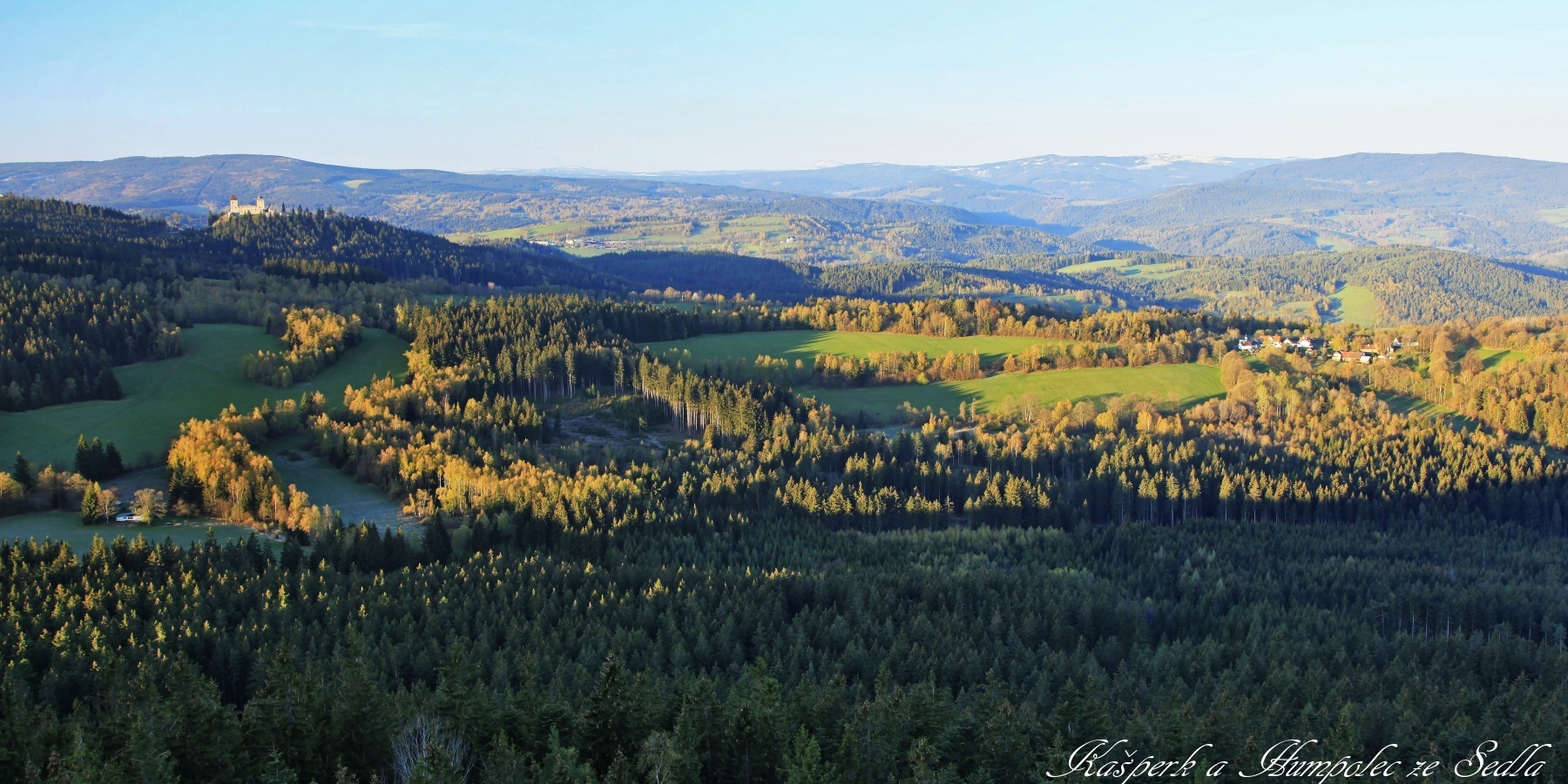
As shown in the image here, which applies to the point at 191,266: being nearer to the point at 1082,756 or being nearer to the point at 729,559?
the point at 729,559

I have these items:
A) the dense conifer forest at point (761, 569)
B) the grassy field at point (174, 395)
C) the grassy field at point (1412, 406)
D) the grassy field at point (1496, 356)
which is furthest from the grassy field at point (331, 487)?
the grassy field at point (1496, 356)

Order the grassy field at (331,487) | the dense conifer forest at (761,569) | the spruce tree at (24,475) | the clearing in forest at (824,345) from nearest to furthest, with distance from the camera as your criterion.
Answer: the dense conifer forest at (761,569)
the spruce tree at (24,475)
the grassy field at (331,487)
the clearing in forest at (824,345)

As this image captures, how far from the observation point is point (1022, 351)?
155 m

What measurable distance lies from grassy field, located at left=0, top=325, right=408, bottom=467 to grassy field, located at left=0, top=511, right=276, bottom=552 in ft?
39.3

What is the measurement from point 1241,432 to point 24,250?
167021mm

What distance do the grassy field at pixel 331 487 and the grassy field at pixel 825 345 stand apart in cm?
5607

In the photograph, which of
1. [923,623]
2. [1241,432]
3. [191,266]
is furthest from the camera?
[191,266]

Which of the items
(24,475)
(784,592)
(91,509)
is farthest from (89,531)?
(784,592)

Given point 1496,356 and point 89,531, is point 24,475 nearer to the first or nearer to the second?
point 89,531

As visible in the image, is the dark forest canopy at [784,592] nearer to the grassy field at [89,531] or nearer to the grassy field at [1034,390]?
the grassy field at [89,531]

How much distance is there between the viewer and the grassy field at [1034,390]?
137m

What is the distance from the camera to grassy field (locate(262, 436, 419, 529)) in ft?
287

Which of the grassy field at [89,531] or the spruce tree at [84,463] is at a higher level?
the spruce tree at [84,463]

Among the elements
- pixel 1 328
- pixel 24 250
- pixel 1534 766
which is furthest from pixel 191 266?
pixel 1534 766
